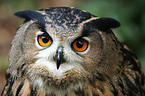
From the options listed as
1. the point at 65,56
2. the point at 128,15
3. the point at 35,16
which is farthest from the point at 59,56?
the point at 128,15

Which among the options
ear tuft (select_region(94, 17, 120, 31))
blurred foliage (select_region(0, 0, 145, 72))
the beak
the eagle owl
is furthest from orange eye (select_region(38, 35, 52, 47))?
blurred foliage (select_region(0, 0, 145, 72))

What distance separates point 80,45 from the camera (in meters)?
1.66

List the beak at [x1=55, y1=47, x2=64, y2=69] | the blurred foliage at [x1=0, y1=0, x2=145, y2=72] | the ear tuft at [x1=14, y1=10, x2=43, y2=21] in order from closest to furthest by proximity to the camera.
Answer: the beak at [x1=55, y1=47, x2=64, y2=69] < the ear tuft at [x1=14, y1=10, x2=43, y2=21] < the blurred foliage at [x1=0, y1=0, x2=145, y2=72]

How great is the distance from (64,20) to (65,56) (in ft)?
0.76

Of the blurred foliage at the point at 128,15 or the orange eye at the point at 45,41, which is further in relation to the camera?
the blurred foliage at the point at 128,15

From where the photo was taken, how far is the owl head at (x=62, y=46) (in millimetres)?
1599

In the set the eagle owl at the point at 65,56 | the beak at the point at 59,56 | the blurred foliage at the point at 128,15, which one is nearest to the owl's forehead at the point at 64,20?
the eagle owl at the point at 65,56

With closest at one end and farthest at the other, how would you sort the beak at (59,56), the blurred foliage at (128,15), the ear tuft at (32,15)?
the beak at (59,56) < the ear tuft at (32,15) < the blurred foliage at (128,15)

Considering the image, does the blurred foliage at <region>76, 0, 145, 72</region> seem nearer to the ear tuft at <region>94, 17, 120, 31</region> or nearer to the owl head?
the ear tuft at <region>94, 17, 120, 31</region>

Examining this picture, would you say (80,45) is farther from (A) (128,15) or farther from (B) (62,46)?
(A) (128,15)

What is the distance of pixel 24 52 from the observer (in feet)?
5.67

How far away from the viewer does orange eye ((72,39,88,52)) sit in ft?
5.43

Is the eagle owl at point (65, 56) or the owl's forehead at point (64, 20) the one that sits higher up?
the owl's forehead at point (64, 20)

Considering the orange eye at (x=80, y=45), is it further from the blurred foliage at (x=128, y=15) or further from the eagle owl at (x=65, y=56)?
the blurred foliage at (x=128, y=15)
